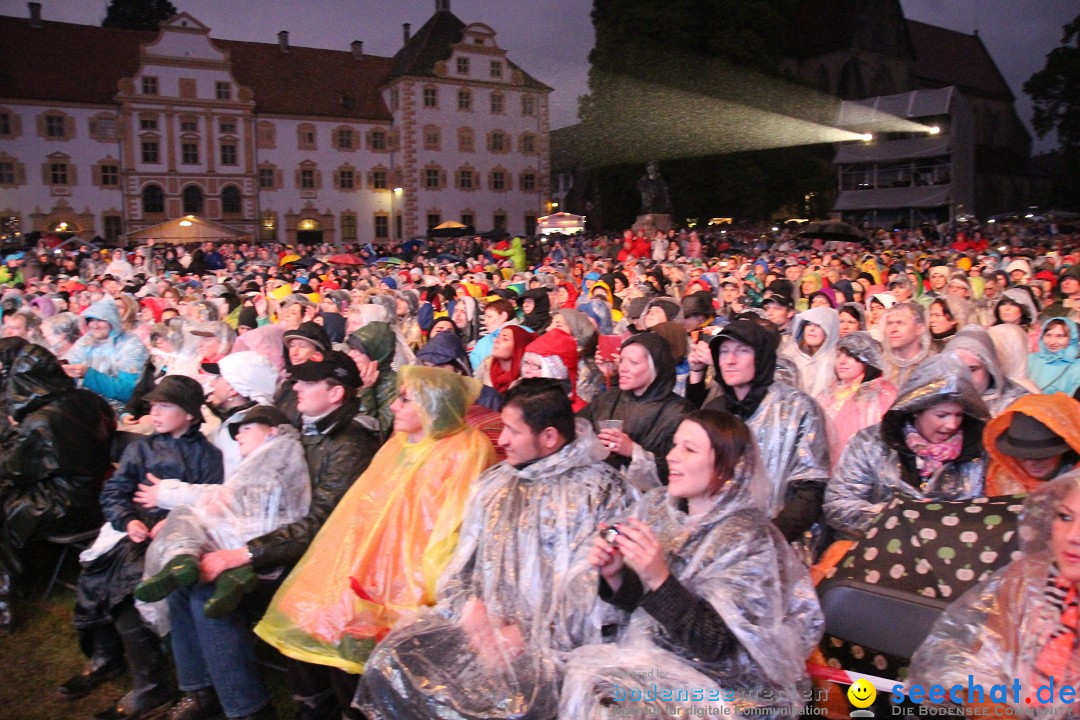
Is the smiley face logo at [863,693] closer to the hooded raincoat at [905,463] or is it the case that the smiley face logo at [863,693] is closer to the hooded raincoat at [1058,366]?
the hooded raincoat at [905,463]

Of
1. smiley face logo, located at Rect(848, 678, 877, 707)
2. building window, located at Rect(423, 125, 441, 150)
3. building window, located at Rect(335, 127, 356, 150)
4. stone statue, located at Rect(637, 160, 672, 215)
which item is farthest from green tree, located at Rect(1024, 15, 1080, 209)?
smiley face logo, located at Rect(848, 678, 877, 707)

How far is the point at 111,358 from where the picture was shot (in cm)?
726

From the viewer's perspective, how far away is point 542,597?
9.67ft

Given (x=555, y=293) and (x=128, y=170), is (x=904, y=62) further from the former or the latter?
(x=555, y=293)

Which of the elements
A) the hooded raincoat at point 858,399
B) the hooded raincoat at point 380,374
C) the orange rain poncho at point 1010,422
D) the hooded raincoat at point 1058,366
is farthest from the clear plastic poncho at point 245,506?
the hooded raincoat at point 1058,366

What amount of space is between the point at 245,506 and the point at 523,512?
Result: 1319 millimetres

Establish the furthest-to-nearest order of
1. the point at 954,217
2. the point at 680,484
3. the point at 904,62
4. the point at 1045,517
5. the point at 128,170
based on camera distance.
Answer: the point at 904,62 → the point at 128,170 → the point at 954,217 → the point at 680,484 → the point at 1045,517

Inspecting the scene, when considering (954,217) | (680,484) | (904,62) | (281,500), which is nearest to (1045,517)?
(680,484)

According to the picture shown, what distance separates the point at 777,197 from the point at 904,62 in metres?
33.9

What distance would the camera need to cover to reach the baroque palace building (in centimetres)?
4525

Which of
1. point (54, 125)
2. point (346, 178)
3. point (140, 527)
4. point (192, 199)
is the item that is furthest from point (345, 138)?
point (140, 527)

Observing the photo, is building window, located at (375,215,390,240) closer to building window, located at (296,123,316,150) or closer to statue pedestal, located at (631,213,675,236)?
building window, located at (296,123,316,150)

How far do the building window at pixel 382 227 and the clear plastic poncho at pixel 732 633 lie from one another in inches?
2083

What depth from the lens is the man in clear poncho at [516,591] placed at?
110 inches
